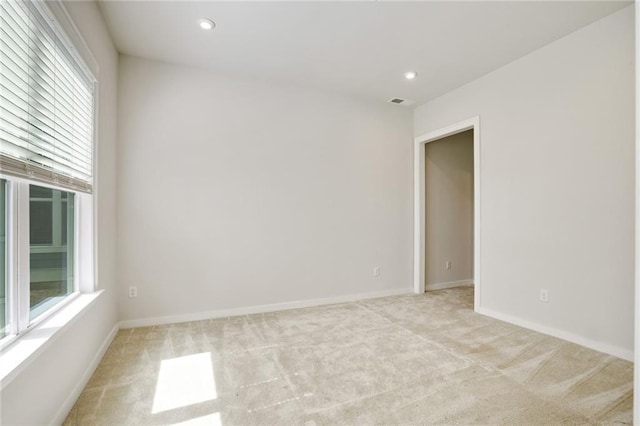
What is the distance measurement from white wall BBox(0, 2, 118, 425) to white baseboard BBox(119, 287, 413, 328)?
284mm

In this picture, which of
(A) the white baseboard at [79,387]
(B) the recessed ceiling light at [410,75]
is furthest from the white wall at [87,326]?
(B) the recessed ceiling light at [410,75]

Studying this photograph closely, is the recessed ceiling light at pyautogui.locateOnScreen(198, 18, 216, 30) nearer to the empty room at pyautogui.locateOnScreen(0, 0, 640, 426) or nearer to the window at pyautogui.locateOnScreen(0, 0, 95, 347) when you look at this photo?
the empty room at pyautogui.locateOnScreen(0, 0, 640, 426)

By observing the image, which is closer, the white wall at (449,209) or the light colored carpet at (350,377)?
the light colored carpet at (350,377)

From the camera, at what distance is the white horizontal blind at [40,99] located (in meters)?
1.20

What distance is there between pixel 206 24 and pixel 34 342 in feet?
8.32

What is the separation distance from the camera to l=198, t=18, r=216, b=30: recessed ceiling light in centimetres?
247

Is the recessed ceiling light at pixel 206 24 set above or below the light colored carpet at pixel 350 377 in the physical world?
above

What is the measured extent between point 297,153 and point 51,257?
258cm

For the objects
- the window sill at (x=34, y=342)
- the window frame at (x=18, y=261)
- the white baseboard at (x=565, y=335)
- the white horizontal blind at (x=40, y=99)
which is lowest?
the white baseboard at (x=565, y=335)

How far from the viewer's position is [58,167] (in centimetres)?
164

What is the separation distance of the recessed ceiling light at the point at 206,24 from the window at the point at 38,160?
3.30 ft

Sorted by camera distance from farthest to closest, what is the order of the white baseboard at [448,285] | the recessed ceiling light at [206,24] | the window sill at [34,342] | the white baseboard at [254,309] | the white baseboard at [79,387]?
the white baseboard at [448,285]
the white baseboard at [254,309]
the recessed ceiling light at [206,24]
the white baseboard at [79,387]
the window sill at [34,342]

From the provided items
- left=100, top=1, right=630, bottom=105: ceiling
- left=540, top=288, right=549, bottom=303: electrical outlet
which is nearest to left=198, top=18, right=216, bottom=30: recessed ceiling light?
left=100, top=1, right=630, bottom=105: ceiling

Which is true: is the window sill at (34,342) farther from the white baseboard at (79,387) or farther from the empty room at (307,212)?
the white baseboard at (79,387)
